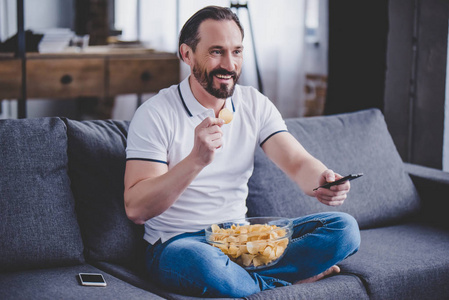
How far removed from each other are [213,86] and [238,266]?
543 mm

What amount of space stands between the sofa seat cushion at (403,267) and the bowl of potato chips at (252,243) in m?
0.30

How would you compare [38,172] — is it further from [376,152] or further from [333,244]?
[376,152]

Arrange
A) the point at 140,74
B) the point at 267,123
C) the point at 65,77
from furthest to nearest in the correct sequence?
the point at 140,74 < the point at 65,77 < the point at 267,123

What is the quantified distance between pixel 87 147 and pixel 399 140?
76.1 inches

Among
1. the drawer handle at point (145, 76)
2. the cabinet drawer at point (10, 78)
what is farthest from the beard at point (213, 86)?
the drawer handle at point (145, 76)

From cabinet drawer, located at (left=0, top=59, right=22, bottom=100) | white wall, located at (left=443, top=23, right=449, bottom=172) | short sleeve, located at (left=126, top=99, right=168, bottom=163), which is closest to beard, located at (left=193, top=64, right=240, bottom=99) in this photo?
short sleeve, located at (left=126, top=99, right=168, bottom=163)

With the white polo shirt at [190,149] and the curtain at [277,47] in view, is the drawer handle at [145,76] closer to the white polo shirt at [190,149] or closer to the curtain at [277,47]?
the curtain at [277,47]

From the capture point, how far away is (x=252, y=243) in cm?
169

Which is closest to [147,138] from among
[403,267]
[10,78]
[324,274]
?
[324,274]

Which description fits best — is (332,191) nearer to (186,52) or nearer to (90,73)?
(186,52)

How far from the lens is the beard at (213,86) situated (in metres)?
1.88

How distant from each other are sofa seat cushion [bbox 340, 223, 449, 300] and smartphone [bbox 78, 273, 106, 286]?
73 cm

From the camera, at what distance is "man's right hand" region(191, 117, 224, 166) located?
1.63m

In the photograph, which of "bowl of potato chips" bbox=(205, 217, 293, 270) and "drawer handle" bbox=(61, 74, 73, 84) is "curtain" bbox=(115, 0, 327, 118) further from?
"bowl of potato chips" bbox=(205, 217, 293, 270)
